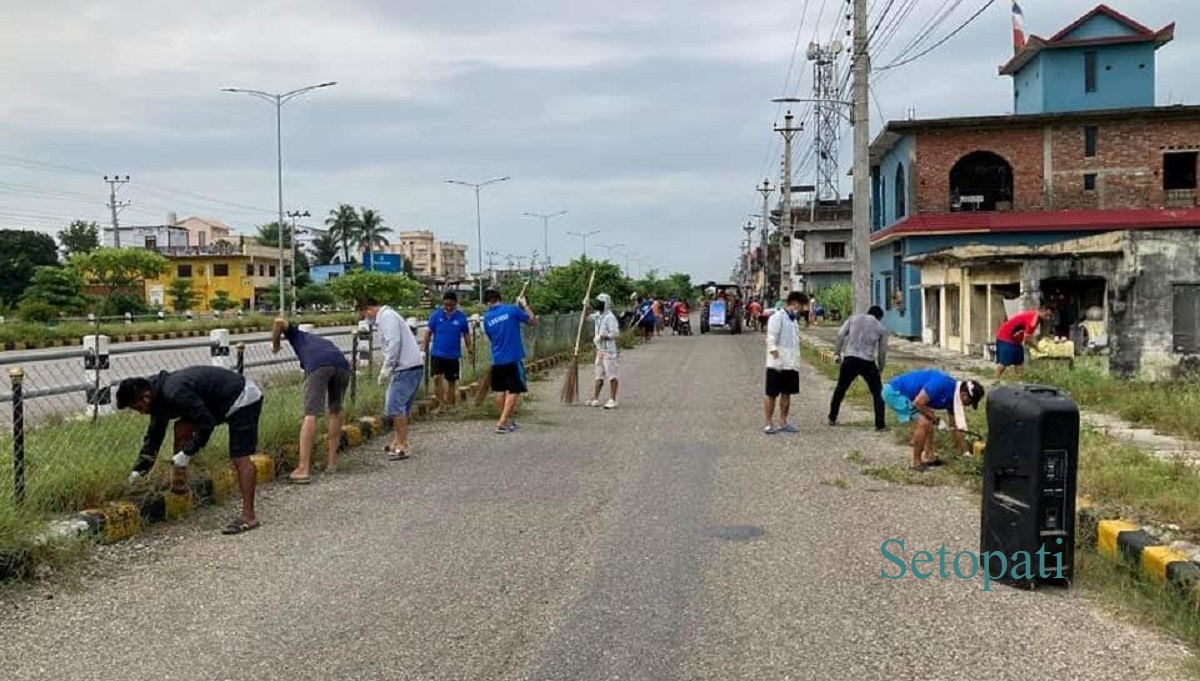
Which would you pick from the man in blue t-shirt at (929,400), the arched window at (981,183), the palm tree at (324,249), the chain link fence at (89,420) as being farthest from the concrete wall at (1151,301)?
the palm tree at (324,249)

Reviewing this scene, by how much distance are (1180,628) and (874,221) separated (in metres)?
41.8

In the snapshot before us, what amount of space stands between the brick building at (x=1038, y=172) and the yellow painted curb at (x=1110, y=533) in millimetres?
21517

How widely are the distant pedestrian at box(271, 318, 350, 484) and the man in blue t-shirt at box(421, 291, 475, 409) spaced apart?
445cm

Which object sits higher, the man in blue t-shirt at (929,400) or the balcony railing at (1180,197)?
the balcony railing at (1180,197)

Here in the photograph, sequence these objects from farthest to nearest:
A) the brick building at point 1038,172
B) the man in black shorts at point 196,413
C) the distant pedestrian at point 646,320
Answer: the distant pedestrian at point 646,320
the brick building at point 1038,172
the man in black shorts at point 196,413

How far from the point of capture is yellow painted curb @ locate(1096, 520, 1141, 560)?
696cm

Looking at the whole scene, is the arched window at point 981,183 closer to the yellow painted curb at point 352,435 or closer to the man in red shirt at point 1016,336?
the man in red shirt at point 1016,336

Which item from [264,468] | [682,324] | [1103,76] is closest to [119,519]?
[264,468]

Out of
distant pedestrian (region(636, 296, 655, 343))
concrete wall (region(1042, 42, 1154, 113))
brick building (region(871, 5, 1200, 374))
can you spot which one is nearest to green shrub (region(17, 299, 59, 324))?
distant pedestrian (region(636, 296, 655, 343))

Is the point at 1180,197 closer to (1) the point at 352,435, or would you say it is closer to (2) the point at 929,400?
(2) the point at 929,400

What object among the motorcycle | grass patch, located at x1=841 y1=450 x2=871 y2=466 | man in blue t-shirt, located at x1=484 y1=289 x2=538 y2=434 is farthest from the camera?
the motorcycle

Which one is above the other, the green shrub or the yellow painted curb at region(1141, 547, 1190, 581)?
the green shrub

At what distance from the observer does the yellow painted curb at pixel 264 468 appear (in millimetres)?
9656

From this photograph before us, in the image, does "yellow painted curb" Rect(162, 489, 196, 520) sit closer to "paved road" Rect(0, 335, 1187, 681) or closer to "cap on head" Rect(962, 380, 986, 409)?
"paved road" Rect(0, 335, 1187, 681)
